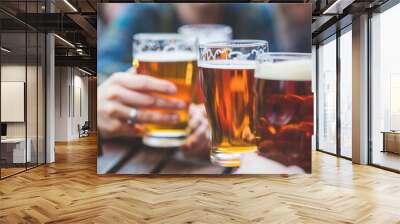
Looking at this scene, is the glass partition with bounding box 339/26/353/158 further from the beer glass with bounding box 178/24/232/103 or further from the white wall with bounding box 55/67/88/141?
the white wall with bounding box 55/67/88/141

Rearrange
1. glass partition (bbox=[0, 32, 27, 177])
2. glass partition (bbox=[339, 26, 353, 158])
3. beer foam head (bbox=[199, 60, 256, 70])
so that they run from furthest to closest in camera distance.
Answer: glass partition (bbox=[339, 26, 353, 158]) < glass partition (bbox=[0, 32, 27, 177]) < beer foam head (bbox=[199, 60, 256, 70])

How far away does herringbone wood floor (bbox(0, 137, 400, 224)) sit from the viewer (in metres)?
3.78

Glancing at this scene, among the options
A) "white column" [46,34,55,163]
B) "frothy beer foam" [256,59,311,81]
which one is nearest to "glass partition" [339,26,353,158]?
"frothy beer foam" [256,59,311,81]

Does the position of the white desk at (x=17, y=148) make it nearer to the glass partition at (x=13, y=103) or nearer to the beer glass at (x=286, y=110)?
the glass partition at (x=13, y=103)

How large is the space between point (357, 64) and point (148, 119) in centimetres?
453

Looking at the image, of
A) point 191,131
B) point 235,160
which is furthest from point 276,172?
point 191,131

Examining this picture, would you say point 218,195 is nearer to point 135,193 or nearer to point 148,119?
point 135,193

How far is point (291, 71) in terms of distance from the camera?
591 cm

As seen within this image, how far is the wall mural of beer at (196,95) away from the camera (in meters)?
5.88

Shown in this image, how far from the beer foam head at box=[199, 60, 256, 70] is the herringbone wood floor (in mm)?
1661

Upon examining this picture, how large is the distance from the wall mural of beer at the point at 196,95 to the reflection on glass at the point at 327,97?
4.22 m

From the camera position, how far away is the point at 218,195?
4.80 metres

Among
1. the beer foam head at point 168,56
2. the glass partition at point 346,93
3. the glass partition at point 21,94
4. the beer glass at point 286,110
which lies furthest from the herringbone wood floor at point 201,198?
the glass partition at point 346,93

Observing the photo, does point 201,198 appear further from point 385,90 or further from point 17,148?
point 385,90
